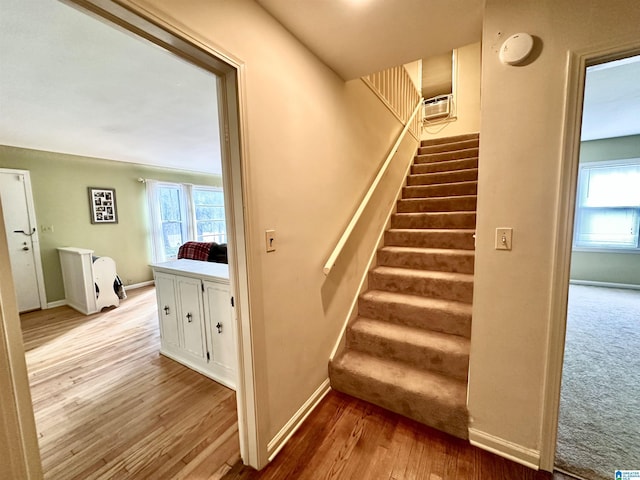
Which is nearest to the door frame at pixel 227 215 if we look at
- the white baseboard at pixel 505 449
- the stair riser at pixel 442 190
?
the white baseboard at pixel 505 449

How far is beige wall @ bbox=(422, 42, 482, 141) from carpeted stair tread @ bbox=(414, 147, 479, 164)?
1.38 meters

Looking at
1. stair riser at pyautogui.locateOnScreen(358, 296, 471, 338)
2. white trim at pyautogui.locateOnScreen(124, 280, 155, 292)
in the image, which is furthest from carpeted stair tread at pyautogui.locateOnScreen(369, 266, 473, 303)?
white trim at pyautogui.locateOnScreen(124, 280, 155, 292)

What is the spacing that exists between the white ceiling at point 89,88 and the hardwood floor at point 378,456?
2082mm

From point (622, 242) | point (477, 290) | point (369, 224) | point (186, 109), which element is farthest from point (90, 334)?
point (622, 242)

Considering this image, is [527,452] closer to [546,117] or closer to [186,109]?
[546,117]

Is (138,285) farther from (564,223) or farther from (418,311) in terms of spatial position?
(564,223)

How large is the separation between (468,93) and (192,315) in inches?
218

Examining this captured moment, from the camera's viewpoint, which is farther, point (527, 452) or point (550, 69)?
point (527, 452)

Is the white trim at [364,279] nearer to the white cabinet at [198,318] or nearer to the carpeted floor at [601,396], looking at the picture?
the white cabinet at [198,318]

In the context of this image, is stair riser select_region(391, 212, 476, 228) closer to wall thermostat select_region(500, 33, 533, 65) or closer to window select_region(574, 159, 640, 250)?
wall thermostat select_region(500, 33, 533, 65)

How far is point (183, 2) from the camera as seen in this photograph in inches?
38.4

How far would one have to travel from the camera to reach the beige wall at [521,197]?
118 centimetres

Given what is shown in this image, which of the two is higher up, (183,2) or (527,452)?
(183,2)

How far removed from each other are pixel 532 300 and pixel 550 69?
1.10 meters
